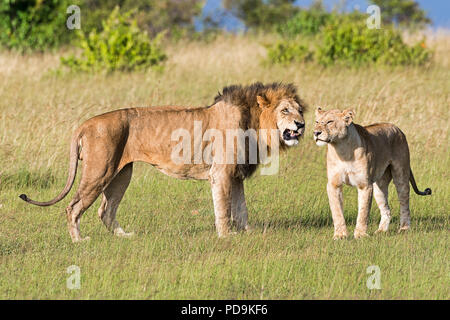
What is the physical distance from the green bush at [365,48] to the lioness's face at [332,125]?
900cm

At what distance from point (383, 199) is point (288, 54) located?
29.5 ft

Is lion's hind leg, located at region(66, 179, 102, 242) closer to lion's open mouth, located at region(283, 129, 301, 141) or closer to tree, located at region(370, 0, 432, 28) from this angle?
lion's open mouth, located at region(283, 129, 301, 141)

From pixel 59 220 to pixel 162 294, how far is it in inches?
96.0

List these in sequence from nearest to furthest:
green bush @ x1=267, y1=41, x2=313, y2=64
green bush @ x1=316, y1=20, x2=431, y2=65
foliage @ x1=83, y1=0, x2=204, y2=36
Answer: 1. green bush @ x1=316, y1=20, x2=431, y2=65
2. green bush @ x1=267, y1=41, x2=313, y2=64
3. foliage @ x1=83, y1=0, x2=204, y2=36

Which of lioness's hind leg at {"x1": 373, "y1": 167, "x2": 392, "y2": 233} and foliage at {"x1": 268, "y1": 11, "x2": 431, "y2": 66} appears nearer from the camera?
lioness's hind leg at {"x1": 373, "y1": 167, "x2": 392, "y2": 233}

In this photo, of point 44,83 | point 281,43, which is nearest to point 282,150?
point 44,83

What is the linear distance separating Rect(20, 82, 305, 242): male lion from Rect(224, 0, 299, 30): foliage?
20.4 m

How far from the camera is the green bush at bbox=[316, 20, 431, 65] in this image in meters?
15.2

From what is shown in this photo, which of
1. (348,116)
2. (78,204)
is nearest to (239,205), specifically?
(348,116)

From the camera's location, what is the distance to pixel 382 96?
37.2ft

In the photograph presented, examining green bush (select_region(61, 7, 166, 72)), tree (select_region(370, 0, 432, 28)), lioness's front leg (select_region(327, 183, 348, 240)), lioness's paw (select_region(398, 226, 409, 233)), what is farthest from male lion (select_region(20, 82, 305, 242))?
tree (select_region(370, 0, 432, 28))

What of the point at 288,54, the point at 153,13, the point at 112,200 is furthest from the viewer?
the point at 153,13

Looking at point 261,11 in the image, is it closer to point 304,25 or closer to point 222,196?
point 304,25

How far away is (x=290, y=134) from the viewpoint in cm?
649
